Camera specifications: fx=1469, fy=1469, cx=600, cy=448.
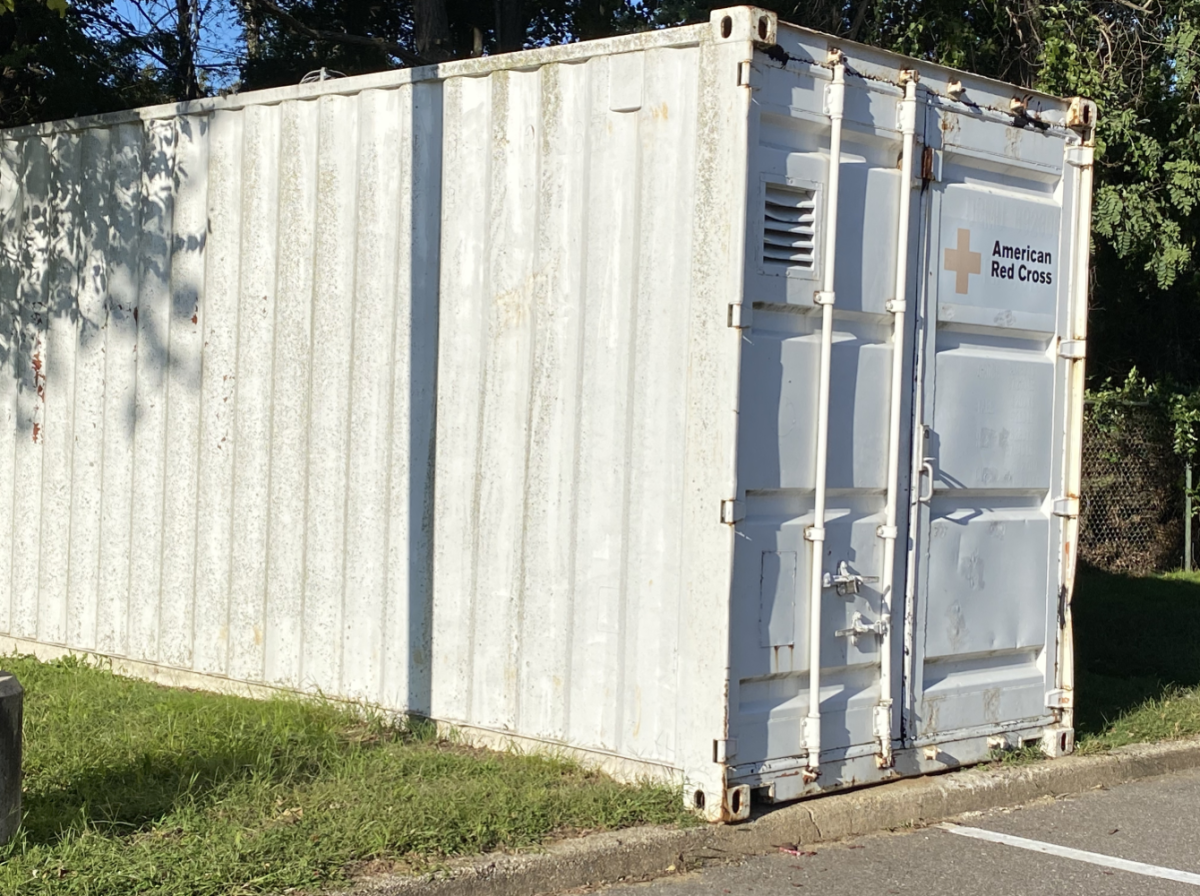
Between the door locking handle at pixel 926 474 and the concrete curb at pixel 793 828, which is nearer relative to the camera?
the concrete curb at pixel 793 828

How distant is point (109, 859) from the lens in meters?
4.69

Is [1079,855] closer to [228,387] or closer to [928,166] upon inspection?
[928,166]

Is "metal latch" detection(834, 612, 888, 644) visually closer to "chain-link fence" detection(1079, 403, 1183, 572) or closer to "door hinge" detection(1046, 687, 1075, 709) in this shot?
"door hinge" detection(1046, 687, 1075, 709)

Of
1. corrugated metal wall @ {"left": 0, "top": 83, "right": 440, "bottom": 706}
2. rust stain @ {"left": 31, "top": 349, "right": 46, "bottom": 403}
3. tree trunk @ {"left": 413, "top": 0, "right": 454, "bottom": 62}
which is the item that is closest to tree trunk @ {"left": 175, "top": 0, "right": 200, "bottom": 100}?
tree trunk @ {"left": 413, "top": 0, "right": 454, "bottom": 62}

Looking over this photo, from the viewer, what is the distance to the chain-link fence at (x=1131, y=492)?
49.0 ft

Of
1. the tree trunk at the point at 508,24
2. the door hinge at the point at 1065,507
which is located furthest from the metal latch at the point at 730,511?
the tree trunk at the point at 508,24

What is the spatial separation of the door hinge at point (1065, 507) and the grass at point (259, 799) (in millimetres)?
2543

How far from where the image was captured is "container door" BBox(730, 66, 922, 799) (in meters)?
5.77

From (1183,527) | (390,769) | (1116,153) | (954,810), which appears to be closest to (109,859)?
(390,769)

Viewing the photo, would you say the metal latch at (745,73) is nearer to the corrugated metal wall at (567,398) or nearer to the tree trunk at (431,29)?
the corrugated metal wall at (567,398)

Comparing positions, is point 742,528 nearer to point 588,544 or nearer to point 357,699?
point 588,544

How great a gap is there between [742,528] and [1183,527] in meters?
11.5

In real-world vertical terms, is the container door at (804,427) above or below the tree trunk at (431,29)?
below

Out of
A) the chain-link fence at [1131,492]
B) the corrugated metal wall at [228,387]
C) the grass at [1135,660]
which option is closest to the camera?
the corrugated metal wall at [228,387]
